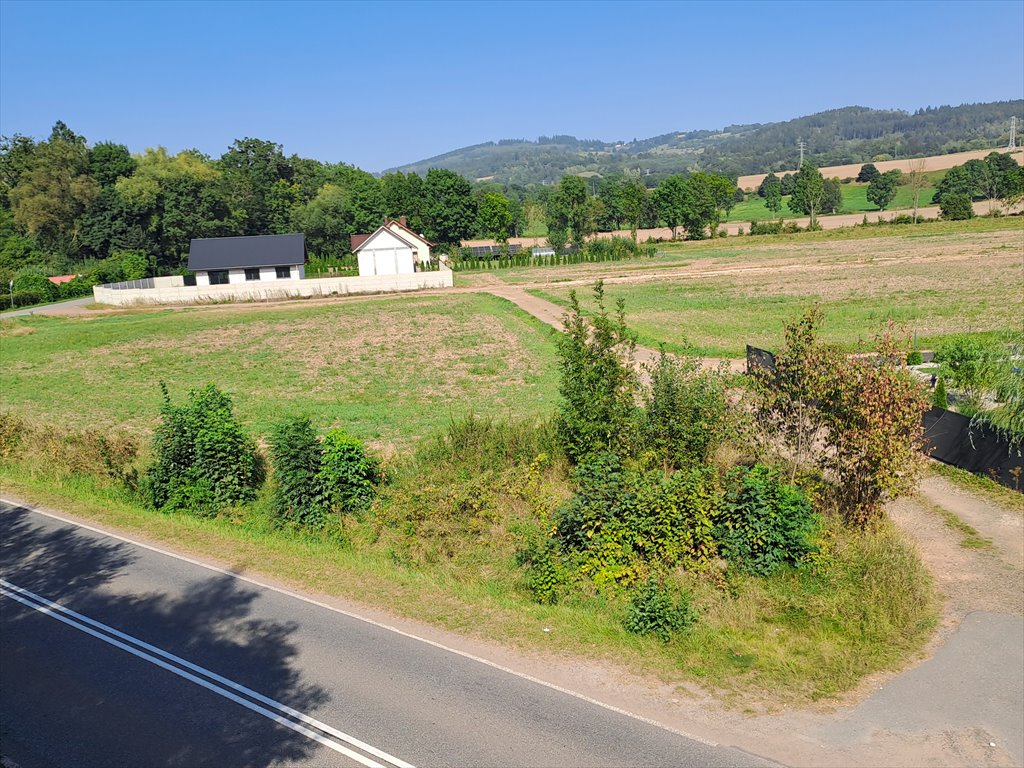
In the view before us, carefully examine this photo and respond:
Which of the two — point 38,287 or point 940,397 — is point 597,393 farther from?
point 38,287

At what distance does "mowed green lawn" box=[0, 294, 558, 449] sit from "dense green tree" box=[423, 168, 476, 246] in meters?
44.7

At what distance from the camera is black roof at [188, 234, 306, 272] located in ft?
226

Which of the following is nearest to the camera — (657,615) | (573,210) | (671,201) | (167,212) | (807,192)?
(657,615)

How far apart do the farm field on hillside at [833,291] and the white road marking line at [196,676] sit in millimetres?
13246

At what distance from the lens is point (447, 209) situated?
9706cm

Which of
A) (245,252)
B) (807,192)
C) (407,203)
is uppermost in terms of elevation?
(807,192)

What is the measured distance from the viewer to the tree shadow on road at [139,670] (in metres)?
8.21

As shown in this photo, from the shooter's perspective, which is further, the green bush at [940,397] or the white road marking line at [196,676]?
the green bush at [940,397]

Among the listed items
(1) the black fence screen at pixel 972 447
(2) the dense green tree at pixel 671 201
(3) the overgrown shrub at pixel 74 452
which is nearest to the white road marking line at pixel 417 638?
(3) the overgrown shrub at pixel 74 452

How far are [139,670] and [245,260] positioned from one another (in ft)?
212

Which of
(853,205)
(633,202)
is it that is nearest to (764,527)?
(633,202)

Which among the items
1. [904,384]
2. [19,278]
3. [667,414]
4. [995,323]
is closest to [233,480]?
[667,414]

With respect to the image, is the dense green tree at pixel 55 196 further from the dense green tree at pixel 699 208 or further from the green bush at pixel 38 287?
the dense green tree at pixel 699 208

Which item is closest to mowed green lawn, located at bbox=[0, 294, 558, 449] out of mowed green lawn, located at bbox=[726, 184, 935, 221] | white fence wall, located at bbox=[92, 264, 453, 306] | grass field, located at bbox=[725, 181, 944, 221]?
white fence wall, located at bbox=[92, 264, 453, 306]
